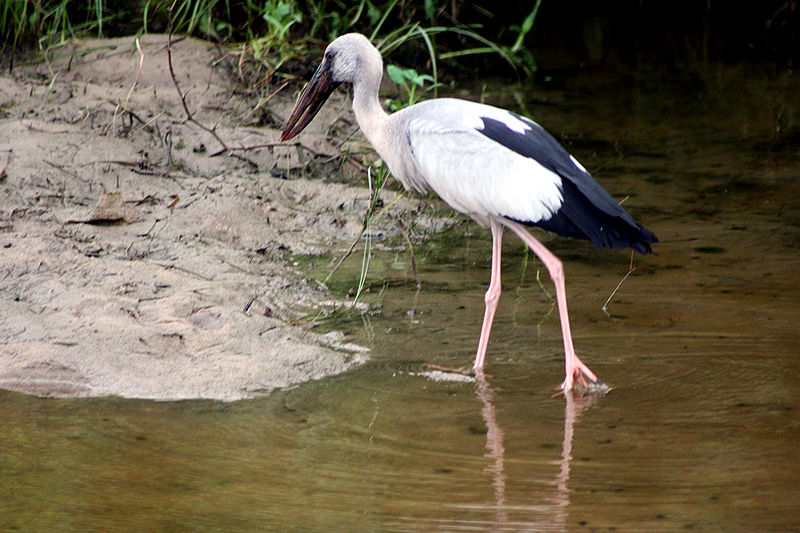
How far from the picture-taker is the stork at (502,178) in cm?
410

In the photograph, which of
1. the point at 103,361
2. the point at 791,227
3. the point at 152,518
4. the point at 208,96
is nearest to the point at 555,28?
the point at 208,96

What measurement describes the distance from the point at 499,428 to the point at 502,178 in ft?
3.79

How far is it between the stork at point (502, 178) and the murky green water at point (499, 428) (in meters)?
0.31

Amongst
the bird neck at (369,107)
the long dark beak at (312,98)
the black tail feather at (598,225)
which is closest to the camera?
the black tail feather at (598,225)

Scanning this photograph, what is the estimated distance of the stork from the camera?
4.10 m

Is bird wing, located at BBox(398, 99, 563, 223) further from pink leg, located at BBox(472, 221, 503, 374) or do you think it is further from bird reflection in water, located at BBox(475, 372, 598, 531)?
bird reflection in water, located at BBox(475, 372, 598, 531)

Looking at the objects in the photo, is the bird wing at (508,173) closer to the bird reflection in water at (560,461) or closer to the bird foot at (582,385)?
the bird foot at (582,385)

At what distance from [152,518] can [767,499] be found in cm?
192

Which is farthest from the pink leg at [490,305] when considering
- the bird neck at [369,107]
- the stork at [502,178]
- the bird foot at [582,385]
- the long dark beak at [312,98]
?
the long dark beak at [312,98]

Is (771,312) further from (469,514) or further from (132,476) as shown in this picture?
(132,476)

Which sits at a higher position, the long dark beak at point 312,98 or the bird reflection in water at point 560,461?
the long dark beak at point 312,98

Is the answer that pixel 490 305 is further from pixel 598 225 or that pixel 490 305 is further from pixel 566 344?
pixel 598 225

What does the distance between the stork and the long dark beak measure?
0.27 m

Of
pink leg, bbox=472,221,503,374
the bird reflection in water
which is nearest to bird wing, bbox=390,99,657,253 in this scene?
pink leg, bbox=472,221,503,374
